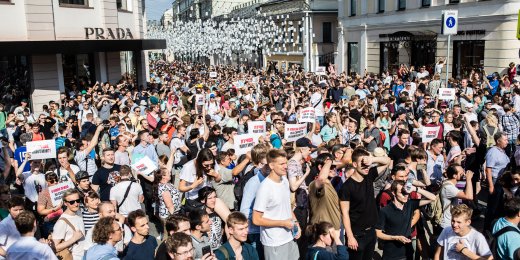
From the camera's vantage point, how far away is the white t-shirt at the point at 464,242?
5.03m

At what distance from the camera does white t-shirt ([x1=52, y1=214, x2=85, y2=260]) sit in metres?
5.78

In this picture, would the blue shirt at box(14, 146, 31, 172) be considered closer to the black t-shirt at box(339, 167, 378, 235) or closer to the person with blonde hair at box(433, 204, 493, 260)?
the black t-shirt at box(339, 167, 378, 235)

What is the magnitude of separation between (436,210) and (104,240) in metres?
4.17

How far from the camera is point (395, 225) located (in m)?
6.07

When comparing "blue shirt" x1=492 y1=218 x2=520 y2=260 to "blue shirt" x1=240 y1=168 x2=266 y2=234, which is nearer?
"blue shirt" x1=492 y1=218 x2=520 y2=260

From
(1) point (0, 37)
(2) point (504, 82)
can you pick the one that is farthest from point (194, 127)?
(1) point (0, 37)

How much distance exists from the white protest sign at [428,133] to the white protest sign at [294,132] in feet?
7.46

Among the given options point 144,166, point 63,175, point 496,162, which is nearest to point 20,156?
point 63,175

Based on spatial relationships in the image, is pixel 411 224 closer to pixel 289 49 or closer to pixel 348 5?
pixel 348 5

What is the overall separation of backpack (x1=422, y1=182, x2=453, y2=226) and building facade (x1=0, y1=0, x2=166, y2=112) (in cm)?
1607

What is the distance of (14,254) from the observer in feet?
16.6

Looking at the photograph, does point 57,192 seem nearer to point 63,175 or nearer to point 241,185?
point 63,175

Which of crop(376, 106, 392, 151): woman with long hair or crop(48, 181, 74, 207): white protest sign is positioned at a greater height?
crop(376, 106, 392, 151): woman with long hair

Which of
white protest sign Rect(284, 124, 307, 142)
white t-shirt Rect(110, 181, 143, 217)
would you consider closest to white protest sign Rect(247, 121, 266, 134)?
white protest sign Rect(284, 124, 307, 142)
